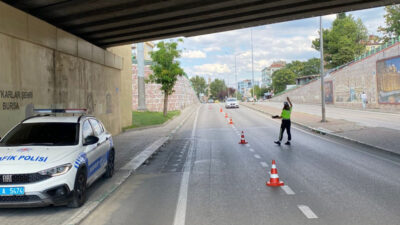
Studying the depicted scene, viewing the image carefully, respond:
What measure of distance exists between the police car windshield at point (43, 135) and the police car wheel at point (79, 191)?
2.49 ft

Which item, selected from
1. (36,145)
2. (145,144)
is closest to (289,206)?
(36,145)

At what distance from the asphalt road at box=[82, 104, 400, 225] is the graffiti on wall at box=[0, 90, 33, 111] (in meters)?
4.09

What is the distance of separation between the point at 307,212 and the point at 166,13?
10.00 meters

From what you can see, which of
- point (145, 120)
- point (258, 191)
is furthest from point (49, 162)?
point (145, 120)

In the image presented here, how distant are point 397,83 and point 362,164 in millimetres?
26108

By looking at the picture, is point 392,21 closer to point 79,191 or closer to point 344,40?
point 344,40

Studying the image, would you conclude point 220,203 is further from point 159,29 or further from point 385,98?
point 385,98

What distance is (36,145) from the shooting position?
677cm

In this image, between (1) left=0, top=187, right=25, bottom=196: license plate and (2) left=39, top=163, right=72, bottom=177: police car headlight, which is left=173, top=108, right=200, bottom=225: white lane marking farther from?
(1) left=0, top=187, right=25, bottom=196: license plate

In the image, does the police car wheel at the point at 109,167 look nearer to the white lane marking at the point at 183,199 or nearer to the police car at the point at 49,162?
the police car at the point at 49,162

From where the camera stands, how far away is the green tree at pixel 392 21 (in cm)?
5909

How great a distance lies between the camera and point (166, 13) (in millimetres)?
13742

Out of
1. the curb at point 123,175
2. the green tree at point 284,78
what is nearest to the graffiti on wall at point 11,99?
the curb at point 123,175

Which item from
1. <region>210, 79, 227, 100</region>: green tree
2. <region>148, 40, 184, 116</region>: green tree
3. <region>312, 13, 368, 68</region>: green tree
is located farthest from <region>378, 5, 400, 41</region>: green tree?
<region>210, 79, 227, 100</region>: green tree
